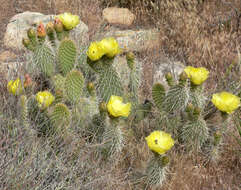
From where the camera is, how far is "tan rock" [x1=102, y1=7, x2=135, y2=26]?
4816 millimetres

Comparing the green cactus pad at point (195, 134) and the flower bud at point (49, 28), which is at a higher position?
the flower bud at point (49, 28)

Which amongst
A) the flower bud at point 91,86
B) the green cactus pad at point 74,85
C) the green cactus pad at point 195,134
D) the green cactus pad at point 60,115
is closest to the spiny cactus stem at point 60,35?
the green cactus pad at point 74,85

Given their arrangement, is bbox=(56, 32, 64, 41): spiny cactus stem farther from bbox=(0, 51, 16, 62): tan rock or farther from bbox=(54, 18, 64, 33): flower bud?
bbox=(0, 51, 16, 62): tan rock

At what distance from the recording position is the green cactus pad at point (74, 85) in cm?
241

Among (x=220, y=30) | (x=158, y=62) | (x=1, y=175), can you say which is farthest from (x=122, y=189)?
(x=220, y=30)

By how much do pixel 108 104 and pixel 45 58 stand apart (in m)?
0.86

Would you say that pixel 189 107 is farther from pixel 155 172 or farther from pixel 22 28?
pixel 22 28

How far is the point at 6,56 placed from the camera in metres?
3.84

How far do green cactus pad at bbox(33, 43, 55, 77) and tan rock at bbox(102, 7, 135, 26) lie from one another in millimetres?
2200

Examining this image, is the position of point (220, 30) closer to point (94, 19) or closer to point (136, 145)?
point (94, 19)

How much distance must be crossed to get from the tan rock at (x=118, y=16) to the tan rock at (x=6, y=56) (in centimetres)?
149

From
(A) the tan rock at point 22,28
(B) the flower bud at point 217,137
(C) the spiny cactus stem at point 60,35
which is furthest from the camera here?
(A) the tan rock at point 22,28

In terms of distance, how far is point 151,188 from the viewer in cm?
223

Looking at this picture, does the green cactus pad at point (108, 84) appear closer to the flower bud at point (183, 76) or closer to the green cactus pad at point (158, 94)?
the green cactus pad at point (158, 94)
